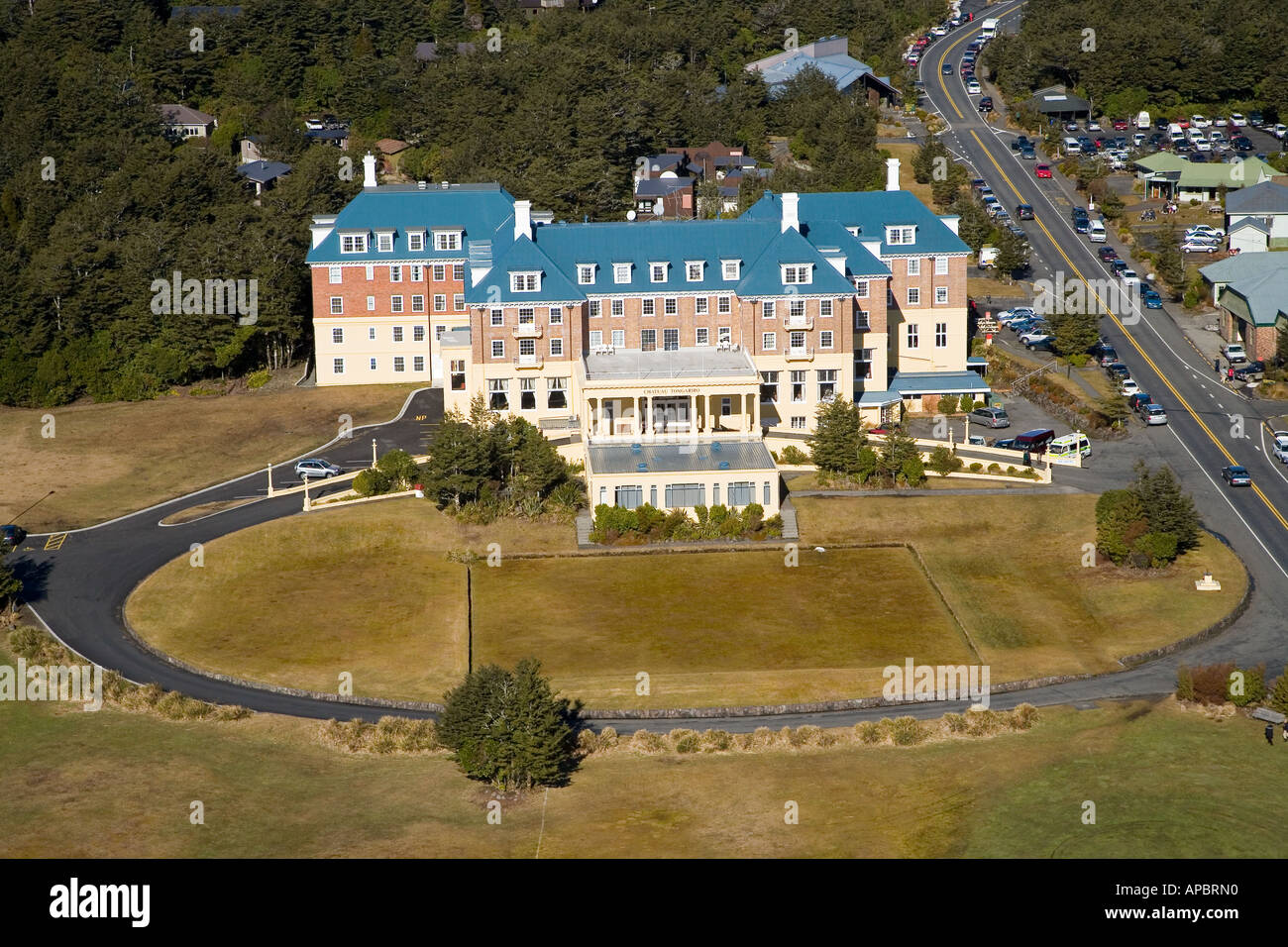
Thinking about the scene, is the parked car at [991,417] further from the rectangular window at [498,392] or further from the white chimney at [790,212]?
the rectangular window at [498,392]

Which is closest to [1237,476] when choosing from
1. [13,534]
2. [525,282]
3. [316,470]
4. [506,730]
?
[525,282]

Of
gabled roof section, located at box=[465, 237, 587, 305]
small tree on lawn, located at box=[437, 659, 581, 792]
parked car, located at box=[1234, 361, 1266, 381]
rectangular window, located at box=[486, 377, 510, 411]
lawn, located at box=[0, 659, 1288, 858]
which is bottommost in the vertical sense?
lawn, located at box=[0, 659, 1288, 858]

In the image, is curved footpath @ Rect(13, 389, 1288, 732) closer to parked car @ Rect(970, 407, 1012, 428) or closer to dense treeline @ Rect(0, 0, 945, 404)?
parked car @ Rect(970, 407, 1012, 428)

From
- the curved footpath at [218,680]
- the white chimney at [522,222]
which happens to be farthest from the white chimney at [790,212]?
the curved footpath at [218,680]

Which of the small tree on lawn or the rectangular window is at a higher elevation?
the rectangular window

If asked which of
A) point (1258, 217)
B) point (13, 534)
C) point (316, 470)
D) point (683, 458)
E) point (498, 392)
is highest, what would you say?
point (1258, 217)

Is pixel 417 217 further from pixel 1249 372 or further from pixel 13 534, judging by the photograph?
pixel 1249 372

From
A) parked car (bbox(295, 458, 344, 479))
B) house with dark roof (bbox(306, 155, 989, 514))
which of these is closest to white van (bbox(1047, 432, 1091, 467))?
house with dark roof (bbox(306, 155, 989, 514))
